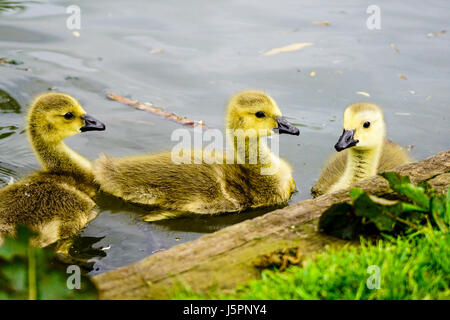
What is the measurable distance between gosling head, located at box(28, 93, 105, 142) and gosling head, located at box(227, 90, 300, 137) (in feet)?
3.97

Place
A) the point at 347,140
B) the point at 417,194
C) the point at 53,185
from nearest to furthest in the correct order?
the point at 417,194 < the point at 53,185 < the point at 347,140

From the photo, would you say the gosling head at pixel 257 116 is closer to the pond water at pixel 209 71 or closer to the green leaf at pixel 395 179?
the pond water at pixel 209 71

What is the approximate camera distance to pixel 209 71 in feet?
26.3

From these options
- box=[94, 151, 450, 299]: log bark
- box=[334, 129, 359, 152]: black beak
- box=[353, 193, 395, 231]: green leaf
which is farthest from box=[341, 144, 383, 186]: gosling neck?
box=[353, 193, 395, 231]: green leaf

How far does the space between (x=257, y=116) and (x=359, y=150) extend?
0.95 meters

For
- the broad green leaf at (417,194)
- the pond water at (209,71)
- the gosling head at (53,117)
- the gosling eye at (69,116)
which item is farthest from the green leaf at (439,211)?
the gosling eye at (69,116)

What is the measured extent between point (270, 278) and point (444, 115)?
195 inches

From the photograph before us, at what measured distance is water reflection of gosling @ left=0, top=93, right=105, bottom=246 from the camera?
4312 mm

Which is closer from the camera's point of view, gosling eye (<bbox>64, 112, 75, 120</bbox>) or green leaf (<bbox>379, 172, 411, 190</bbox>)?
green leaf (<bbox>379, 172, 411, 190</bbox>)

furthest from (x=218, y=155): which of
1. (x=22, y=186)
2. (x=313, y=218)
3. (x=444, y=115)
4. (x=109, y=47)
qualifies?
(x=109, y=47)
